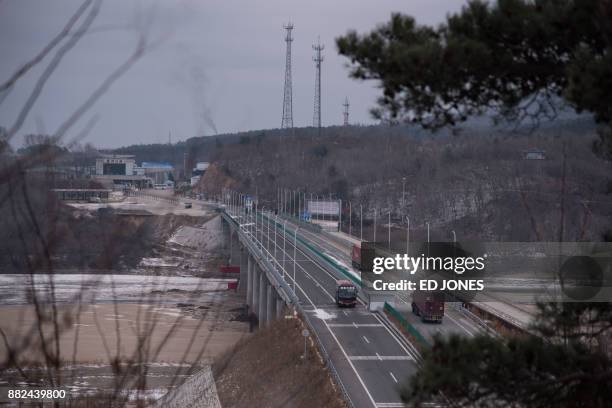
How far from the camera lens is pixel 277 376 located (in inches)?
538

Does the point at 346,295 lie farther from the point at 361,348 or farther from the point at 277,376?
the point at 277,376

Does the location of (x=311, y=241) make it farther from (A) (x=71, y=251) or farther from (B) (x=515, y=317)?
(A) (x=71, y=251)

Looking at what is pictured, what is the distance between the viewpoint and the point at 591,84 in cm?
345

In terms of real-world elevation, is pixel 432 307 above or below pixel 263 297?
above

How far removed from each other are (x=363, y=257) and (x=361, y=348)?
33.1 ft

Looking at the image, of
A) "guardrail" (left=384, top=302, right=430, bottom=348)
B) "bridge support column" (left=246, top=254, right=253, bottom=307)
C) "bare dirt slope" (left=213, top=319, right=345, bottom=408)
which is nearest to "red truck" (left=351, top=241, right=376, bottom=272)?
"guardrail" (left=384, top=302, right=430, bottom=348)

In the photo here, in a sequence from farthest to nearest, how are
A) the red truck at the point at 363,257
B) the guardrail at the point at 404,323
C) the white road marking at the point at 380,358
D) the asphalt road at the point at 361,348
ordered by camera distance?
the red truck at the point at 363,257
the guardrail at the point at 404,323
the white road marking at the point at 380,358
the asphalt road at the point at 361,348

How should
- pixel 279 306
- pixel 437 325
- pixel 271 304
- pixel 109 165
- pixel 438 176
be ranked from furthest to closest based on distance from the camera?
1. pixel 438 176
2. pixel 271 304
3. pixel 279 306
4. pixel 437 325
5. pixel 109 165

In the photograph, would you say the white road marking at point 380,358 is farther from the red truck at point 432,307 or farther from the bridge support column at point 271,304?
the bridge support column at point 271,304

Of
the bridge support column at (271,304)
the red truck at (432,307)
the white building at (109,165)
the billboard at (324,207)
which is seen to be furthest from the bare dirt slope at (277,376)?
the billboard at (324,207)

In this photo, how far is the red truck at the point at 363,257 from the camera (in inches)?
915

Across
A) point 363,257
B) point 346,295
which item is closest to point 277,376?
point 346,295

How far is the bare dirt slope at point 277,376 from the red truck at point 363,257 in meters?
6.35

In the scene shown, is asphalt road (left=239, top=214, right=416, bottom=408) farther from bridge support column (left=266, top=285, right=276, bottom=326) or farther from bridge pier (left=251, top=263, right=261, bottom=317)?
bridge pier (left=251, top=263, right=261, bottom=317)
